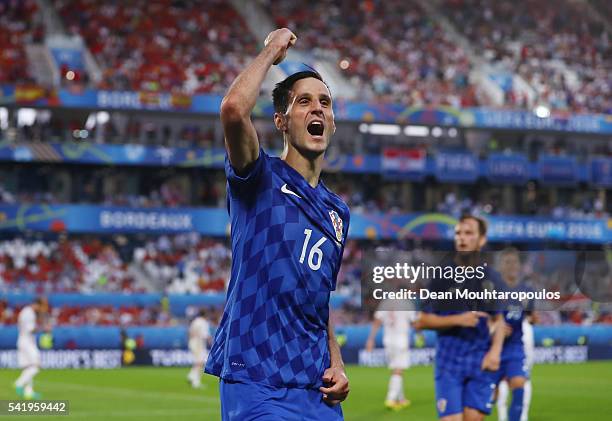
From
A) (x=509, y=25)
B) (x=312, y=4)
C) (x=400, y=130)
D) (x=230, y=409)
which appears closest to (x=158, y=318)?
(x=400, y=130)

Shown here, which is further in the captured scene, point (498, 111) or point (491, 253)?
point (498, 111)

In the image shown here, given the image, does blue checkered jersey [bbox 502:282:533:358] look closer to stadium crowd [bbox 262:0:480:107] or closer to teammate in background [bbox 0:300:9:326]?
teammate in background [bbox 0:300:9:326]

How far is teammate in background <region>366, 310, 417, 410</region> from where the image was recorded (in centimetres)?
2005

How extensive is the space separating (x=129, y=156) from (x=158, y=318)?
964cm

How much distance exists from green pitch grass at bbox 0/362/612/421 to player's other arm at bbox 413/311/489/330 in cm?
861

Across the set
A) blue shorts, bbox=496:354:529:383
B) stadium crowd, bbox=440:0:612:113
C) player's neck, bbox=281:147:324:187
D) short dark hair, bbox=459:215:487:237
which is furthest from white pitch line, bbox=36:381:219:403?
stadium crowd, bbox=440:0:612:113

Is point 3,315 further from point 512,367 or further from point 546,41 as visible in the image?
point 546,41

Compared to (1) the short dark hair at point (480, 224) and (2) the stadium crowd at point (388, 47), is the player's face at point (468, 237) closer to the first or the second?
(1) the short dark hair at point (480, 224)

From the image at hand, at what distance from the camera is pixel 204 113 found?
42938 millimetres

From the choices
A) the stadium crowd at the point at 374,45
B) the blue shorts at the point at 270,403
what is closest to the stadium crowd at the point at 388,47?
the stadium crowd at the point at 374,45

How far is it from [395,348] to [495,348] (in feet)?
37.6

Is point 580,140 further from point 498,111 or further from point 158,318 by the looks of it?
point 158,318

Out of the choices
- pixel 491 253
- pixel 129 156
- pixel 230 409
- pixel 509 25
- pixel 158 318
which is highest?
pixel 509 25

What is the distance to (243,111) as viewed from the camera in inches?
169
